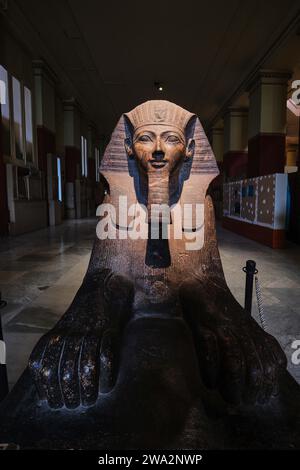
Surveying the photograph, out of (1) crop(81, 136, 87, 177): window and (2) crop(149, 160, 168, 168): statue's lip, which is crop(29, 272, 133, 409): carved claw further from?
(1) crop(81, 136, 87, 177): window

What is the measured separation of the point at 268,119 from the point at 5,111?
7145mm

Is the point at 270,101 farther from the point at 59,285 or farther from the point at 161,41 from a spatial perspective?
the point at 59,285

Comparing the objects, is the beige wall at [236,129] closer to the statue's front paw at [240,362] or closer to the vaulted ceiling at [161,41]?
the vaulted ceiling at [161,41]

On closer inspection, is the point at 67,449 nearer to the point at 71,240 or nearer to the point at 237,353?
the point at 237,353

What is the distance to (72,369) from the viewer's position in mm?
844

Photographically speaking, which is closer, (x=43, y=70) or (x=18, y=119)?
(x=18, y=119)

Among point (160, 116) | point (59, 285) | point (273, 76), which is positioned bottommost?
point (59, 285)

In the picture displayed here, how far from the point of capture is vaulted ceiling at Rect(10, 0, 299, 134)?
258 inches

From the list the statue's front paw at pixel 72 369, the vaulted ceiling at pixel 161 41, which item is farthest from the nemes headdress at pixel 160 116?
the vaulted ceiling at pixel 161 41

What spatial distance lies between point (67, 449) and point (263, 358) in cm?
56

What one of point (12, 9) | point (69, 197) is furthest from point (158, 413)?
point (69, 197)

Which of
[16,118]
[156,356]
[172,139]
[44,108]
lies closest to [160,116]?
[172,139]

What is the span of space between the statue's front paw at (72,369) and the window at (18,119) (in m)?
8.36

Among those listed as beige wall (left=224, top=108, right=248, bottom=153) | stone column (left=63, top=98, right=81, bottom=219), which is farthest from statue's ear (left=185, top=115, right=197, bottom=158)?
stone column (left=63, top=98, right=81, bottom=219)
